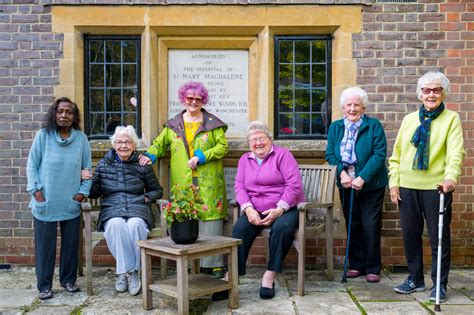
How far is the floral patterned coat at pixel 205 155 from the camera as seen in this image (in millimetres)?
5320

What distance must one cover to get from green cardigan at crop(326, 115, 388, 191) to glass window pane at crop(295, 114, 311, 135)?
0.77 metres

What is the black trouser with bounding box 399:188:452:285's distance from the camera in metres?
4.57

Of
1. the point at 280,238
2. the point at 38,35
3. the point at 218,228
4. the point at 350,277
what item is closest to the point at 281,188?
the point at 280,238

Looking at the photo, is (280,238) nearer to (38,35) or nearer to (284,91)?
(284,91)

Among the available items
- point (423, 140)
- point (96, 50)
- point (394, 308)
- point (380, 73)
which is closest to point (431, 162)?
point (423, 140)

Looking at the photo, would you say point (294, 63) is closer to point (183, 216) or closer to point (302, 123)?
point (302, 123)

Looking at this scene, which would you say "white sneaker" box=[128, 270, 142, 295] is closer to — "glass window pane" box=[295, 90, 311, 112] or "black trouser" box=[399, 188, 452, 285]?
"black trouser" box=[399, 188, 452, 285]

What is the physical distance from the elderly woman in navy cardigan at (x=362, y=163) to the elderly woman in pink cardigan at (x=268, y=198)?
1.85ft

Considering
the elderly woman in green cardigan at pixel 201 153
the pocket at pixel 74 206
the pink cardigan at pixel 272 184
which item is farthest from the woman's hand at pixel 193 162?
the pocket at pixel 74 206

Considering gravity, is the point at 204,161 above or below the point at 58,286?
above

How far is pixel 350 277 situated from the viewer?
541cm

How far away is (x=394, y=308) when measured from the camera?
4.40 meters

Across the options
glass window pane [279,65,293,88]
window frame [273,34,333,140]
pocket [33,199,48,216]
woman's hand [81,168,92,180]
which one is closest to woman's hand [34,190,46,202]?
pocket [33,199,48,216]

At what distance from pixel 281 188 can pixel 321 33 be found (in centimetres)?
193
